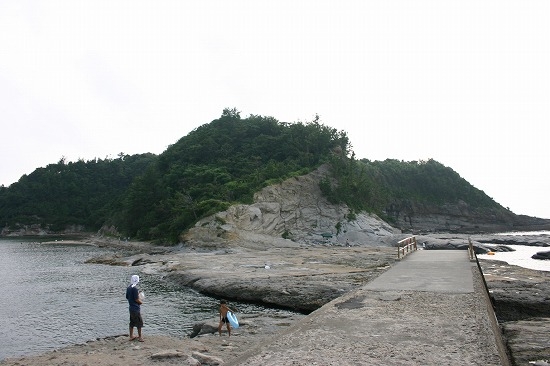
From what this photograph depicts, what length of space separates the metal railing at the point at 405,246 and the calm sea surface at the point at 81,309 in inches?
387

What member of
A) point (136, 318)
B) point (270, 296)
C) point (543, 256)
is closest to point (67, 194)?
point (270, 296)

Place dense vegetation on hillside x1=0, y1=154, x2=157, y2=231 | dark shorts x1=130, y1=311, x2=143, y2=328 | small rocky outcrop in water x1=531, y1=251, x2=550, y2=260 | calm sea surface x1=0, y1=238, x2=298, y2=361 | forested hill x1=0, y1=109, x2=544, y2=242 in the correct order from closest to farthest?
dark shorts x1=130, y1=311, x2=143, y2=328, calm sea surface x1=0, y1=238, x2=298, y2=361, small rocky outcrop in water x1=531, y1=251, x2=550, y2=260, forested hill x1=0, y1=109, x2=544, y2=242, dense vegetation on hillside x1=0, y1=154, x2=157, y2=231

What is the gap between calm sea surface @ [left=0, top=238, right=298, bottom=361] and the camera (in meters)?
16.5

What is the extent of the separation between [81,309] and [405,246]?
20.9 meters

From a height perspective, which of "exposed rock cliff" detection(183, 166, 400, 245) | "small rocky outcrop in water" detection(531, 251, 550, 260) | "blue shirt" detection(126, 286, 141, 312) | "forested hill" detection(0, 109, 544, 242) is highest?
"forested hill" detection(0, 109, 544, 242)

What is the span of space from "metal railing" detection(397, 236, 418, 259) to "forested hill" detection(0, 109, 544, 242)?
3113 cm

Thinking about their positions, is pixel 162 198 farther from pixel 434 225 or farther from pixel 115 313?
pixel 434 225

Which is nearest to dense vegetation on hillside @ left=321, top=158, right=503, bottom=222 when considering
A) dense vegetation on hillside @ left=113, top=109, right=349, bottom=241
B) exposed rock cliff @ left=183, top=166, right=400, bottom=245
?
dense vegetation on hillside @ left=113, top=109, right=349, bottom=241

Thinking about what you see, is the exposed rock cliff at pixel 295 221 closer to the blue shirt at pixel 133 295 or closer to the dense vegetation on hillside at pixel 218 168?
Result: the dense vegetation on hillside at pixel 218 168

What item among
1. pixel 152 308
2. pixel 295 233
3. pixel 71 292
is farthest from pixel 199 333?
pixel 295 233

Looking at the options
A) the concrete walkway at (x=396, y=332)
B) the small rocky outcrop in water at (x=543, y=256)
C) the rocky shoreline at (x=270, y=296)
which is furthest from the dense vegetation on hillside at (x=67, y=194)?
the concrete walkway at (x=396, y=332)

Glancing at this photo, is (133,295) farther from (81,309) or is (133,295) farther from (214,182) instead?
(214,182)

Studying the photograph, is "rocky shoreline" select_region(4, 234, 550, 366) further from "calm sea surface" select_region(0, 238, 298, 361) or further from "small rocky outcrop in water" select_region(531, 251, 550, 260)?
"small rocky outcrop in water" select_region(531, 251, 550, 260)

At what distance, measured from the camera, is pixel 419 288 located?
15.5 metres
